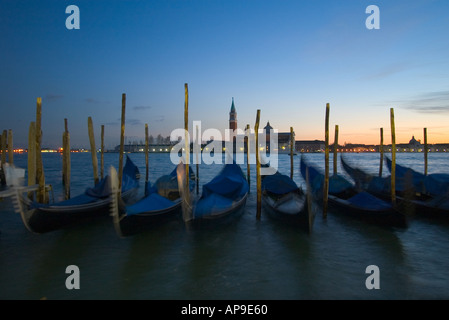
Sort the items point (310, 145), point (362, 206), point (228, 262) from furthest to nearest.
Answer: point (310, 145), point (362, 206), point (228, 262)

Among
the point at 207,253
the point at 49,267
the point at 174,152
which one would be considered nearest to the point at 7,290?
the point at 49,267

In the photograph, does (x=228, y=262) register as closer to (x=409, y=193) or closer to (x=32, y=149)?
(x=409, y=193)

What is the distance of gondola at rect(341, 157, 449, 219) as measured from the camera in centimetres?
555

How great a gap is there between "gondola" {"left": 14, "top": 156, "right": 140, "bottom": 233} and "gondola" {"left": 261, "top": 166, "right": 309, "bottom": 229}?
15.1 ft

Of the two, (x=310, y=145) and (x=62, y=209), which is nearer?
(x=62, y=209)

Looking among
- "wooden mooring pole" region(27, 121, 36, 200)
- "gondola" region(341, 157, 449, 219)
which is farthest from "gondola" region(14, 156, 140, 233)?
"gondola" region(341, 157, 449, 219)

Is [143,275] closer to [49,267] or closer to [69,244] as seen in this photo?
[49,267]

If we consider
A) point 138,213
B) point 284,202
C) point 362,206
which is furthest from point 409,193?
point 138,213

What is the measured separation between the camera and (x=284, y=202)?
6.97m

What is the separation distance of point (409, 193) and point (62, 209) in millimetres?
7771

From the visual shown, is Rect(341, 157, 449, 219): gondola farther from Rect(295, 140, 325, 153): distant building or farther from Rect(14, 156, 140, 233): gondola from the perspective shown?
Rect(295, 140, 325, 153): distant building

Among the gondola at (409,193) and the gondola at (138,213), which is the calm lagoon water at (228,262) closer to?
the gondola at (138,213)

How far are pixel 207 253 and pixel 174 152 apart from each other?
92.3 metres
